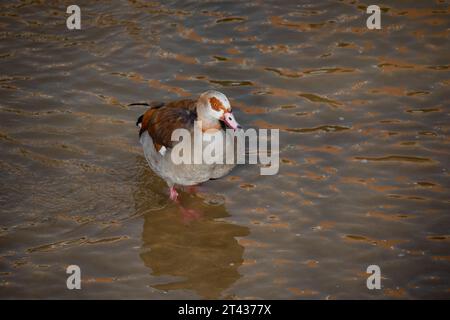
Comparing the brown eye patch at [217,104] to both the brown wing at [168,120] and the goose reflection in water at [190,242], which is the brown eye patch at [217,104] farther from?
the goose reflection in water at [190,242]

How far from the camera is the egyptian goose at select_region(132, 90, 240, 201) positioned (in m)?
7.66

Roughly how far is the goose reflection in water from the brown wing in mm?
746

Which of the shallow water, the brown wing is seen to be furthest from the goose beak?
the shallow water

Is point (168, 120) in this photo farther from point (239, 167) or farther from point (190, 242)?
point (190, 242)

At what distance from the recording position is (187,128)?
7.80m

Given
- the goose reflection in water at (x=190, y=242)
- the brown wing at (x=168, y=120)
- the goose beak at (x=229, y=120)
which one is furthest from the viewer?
the brown wing at (x=168, y=120)

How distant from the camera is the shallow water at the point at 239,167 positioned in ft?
23.2

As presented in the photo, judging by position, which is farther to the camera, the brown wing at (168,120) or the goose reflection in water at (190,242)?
the brown wing at (168,120)

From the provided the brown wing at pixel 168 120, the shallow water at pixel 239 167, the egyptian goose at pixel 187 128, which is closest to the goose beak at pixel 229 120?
the egyptian goose at pixel 187 128

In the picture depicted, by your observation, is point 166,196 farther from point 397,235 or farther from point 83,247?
point 397,235

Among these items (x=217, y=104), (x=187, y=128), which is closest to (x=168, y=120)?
(x=187, y=128)

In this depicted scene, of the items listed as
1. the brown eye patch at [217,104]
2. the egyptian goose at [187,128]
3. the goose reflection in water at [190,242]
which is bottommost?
the goose reflection in water at [190,242]

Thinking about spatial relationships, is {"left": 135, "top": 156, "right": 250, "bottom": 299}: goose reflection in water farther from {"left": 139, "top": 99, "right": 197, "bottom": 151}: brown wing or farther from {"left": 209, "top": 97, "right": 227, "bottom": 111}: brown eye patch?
{"left": 209, "top": 97, "right": 227, "bottom": 111}: brown eye patch

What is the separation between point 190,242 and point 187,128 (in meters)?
1.28
